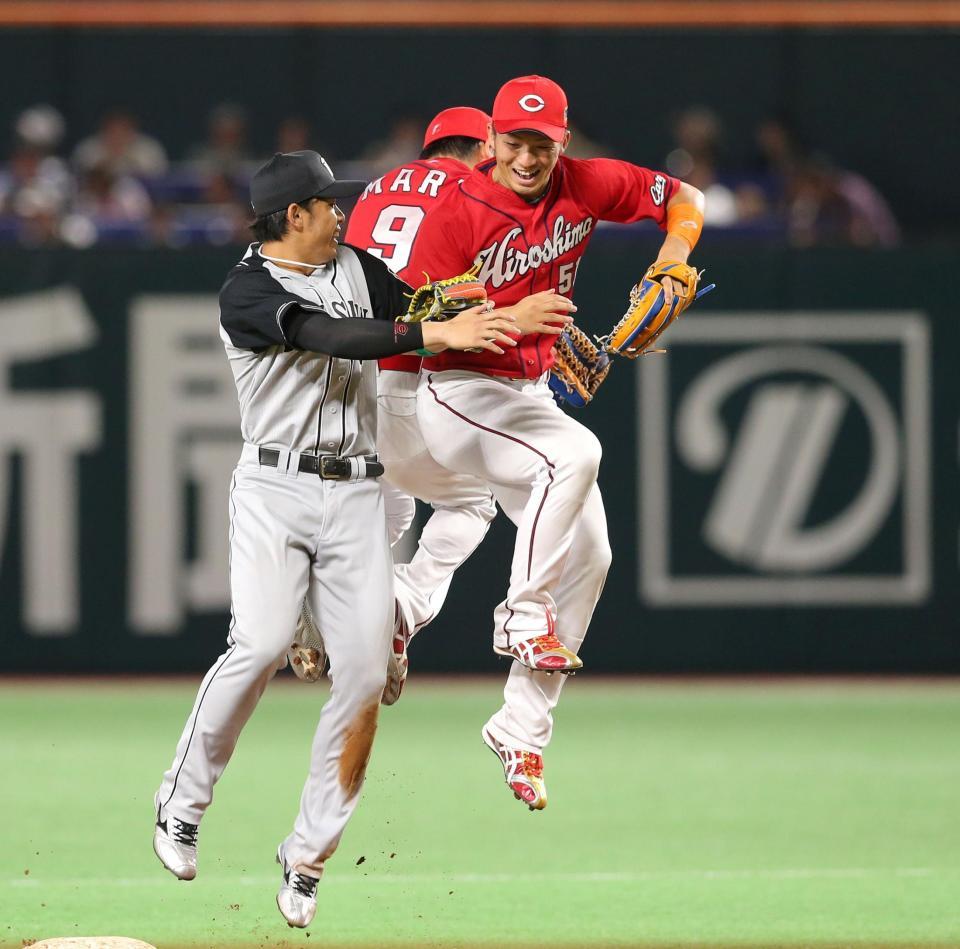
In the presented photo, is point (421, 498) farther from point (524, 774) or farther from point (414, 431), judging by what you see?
point (524, 774)

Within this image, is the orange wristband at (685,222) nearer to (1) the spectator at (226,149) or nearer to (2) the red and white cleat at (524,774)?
(2) the red and white cleat at (524,774)

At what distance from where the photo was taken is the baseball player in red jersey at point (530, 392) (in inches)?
243

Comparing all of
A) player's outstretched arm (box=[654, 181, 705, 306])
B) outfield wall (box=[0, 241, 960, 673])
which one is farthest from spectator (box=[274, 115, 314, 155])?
player's outstretched arm (box=[654, 181, 705, 306])

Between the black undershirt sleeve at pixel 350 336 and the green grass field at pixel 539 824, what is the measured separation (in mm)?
2019

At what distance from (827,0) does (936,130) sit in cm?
128

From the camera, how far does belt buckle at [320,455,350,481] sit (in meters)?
5.91

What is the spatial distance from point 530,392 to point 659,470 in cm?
583

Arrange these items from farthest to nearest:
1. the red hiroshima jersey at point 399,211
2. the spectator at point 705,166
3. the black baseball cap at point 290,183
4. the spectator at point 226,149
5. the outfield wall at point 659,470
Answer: the spectator at point 226,149, the spectator at point 705,166, the outfield wall at point 659,470, the red hiroshima jersey at point 399,211, the black baseball cap at point 290,183

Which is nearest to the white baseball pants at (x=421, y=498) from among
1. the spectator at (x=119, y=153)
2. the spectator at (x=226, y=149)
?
the spectator at (x=226, y=149)

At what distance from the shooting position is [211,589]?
12164 millimetres

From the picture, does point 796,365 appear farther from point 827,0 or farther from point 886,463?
point 827,0

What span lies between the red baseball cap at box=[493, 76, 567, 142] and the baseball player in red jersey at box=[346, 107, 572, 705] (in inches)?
16.6

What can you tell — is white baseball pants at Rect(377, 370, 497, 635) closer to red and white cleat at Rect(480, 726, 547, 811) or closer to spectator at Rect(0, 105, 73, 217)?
red and white cleat at Rect(480, 726, 547, 811)

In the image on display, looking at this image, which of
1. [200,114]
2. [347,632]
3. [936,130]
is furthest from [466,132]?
[200,114]
